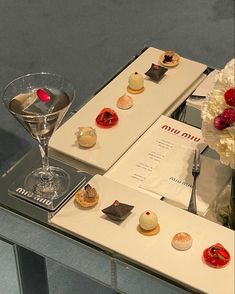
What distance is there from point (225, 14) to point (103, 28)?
65 cm

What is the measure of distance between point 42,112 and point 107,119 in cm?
28

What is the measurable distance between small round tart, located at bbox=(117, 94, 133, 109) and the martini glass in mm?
236

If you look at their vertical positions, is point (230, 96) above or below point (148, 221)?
above

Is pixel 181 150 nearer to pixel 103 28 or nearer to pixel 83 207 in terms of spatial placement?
pixel 83 207

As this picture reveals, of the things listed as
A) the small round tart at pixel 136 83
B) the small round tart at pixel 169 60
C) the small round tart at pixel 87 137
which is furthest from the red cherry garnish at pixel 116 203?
the small round tart at pixel 169 60

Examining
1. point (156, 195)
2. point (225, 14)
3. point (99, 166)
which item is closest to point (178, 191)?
point (156, 195)

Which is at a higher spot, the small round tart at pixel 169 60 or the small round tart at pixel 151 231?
the small round tart at pixel 169 60

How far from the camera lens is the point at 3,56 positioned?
3.32 m

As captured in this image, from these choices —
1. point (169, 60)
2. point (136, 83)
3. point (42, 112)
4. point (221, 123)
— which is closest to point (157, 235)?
point (221, 123)

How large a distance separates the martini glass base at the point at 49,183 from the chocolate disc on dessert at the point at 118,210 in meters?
0.14

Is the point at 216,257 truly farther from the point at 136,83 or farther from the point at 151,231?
the point at 136,83

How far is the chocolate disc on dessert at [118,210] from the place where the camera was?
1.60m

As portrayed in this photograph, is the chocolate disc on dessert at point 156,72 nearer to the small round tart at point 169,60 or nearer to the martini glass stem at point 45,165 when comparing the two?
the small round tart at point 169,60

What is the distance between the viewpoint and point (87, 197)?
1.64m
